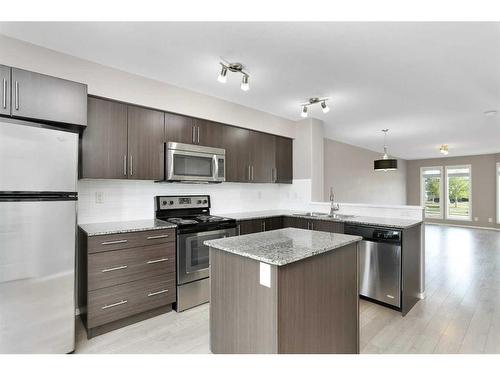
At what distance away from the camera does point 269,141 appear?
423cm

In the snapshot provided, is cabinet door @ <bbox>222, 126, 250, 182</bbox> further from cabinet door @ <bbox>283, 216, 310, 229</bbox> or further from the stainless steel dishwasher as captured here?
the stainless steel dishwasher

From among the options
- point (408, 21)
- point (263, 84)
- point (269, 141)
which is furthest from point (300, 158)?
point (408, 21)

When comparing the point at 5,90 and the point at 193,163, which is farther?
the point at 193,163

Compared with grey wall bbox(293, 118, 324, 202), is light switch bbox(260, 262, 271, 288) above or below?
below

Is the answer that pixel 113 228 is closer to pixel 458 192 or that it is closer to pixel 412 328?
pixel 412 328

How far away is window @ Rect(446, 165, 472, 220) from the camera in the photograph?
8797 mm

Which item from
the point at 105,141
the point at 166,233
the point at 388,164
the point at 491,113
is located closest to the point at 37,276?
the point at 166,233

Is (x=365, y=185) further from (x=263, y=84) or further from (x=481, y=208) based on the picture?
(x=263, y=84)

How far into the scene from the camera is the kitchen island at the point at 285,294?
1.39m

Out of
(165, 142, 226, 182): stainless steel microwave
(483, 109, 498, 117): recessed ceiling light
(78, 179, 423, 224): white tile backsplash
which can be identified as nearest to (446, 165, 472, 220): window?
(483, 109, 498, 117): recessed ceiling light

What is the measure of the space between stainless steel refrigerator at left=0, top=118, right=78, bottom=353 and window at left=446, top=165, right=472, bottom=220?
11.0 metres

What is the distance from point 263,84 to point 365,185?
19.0ft

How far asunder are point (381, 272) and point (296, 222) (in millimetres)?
1284

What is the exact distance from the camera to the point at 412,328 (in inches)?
94.3
